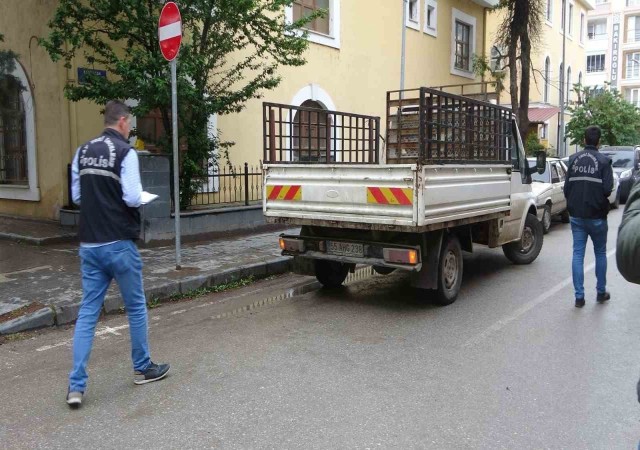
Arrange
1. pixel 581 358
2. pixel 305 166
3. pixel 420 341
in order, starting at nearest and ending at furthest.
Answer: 1. pixel 581 358
2. pixel 420 341
3. pixel 305 166

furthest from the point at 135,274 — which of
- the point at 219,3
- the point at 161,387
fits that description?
the point at 219,3

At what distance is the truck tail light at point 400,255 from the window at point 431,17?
1543 cm

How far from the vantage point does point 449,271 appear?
6.71 metres

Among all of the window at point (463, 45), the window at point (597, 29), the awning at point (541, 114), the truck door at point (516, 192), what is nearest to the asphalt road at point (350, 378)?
the truck door at point (516, 192)

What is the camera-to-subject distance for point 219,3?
8859 millimetres

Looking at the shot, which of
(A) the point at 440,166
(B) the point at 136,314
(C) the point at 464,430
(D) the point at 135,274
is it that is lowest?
(C) the point at 464,430

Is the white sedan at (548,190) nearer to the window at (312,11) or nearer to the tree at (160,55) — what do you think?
the tree at (160,55)

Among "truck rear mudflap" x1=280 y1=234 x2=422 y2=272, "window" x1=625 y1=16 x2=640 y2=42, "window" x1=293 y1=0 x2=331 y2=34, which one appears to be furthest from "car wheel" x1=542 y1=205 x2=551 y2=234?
"window" x1=625 y1=16 x2=640 y2=42

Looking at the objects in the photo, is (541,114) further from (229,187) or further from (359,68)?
(229,187)

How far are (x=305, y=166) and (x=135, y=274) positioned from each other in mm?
2891

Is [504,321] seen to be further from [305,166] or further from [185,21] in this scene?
[185,21]

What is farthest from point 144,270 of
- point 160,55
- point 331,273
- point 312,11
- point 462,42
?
point 462,42

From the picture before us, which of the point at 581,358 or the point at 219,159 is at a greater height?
the point at 219,159

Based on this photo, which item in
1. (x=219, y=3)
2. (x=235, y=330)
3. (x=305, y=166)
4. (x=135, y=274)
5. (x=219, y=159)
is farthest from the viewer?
(x=219, y=159)
